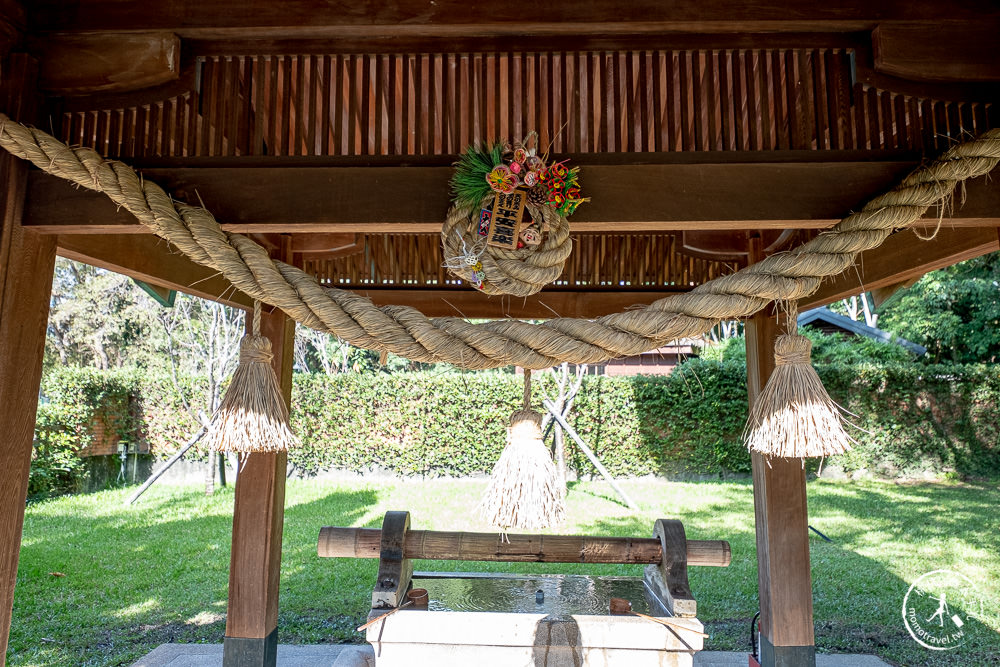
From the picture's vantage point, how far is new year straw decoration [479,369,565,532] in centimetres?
129

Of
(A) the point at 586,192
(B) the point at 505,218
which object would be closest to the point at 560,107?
(A) the point at 586,192

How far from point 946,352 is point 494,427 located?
27.9 feet

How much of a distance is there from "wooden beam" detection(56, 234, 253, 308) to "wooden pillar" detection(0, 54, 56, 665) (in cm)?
22

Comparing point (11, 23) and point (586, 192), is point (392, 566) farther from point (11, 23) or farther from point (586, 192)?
point (11, 23)

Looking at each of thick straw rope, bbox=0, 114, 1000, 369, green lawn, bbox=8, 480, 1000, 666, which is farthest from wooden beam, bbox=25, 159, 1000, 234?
green lawn, bbox=8, 480, 1000, 666

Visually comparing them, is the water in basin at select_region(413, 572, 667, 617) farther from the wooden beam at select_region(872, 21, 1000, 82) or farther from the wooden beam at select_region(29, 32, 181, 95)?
the wooden beam at select_region(29, 32, 181, 95)

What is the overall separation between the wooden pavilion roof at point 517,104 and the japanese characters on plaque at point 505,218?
0.22 meters

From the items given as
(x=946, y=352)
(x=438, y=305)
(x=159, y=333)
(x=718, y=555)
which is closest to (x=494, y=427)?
(x=438, y=305)

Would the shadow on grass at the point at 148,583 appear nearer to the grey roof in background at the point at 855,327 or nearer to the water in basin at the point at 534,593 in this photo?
the water in basin at the point at 534,593

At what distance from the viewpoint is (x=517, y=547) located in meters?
2.47

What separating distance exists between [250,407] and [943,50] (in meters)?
1.86

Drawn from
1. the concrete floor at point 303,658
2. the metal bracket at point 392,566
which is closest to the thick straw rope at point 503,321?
the metal bracket at point 392,566

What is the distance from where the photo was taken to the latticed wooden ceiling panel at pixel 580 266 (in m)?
3.23

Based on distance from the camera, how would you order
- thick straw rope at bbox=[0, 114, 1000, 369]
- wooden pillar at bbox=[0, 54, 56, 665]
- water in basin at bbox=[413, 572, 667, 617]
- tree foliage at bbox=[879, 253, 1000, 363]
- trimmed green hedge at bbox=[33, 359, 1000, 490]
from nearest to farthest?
thick straw rope at bbox=[0, 114, 1000, 369], wooden pillar at bbox=[0, 54, 56, 665], water in basin at bbox=[413, 572, 667, 617], trimmed green hedge at bbox=[33, 359, 1000, 490], tree foliage at bbox=[879, 253, 1000, 363]
